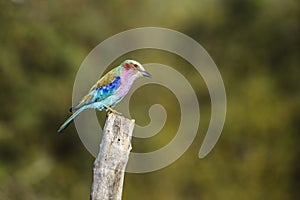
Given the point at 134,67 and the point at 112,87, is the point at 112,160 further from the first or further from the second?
the point at 134,67

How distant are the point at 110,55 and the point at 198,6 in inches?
283

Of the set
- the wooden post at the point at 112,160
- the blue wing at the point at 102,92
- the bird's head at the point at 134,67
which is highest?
the bird's head at the point at 134,67

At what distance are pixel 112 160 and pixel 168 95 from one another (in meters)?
12.9

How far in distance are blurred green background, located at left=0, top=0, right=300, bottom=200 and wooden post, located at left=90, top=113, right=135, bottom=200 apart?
25.0ft

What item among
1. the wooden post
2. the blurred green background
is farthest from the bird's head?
the blurred green background

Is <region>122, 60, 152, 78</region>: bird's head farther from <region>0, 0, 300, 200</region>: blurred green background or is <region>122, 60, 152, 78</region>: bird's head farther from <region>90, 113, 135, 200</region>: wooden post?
<region>0, 0, 300, 200</region>: blurred green background

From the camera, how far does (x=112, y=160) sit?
6.61 meters

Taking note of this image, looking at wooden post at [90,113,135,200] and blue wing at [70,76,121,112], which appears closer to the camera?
wooden post at [90,113,135,200]

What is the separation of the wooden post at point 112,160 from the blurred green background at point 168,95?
25.0 ft

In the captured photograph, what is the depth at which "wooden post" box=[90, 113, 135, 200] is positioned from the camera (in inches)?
259

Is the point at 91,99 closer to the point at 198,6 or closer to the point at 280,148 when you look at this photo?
the point at 280,148

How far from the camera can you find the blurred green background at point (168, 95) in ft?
54.6

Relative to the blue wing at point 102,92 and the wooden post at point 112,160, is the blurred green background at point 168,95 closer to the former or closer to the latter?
the blue wing at point 102,92

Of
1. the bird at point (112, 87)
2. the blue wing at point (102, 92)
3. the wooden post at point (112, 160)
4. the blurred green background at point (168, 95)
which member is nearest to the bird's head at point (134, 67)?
the bird at point (112, 87)
